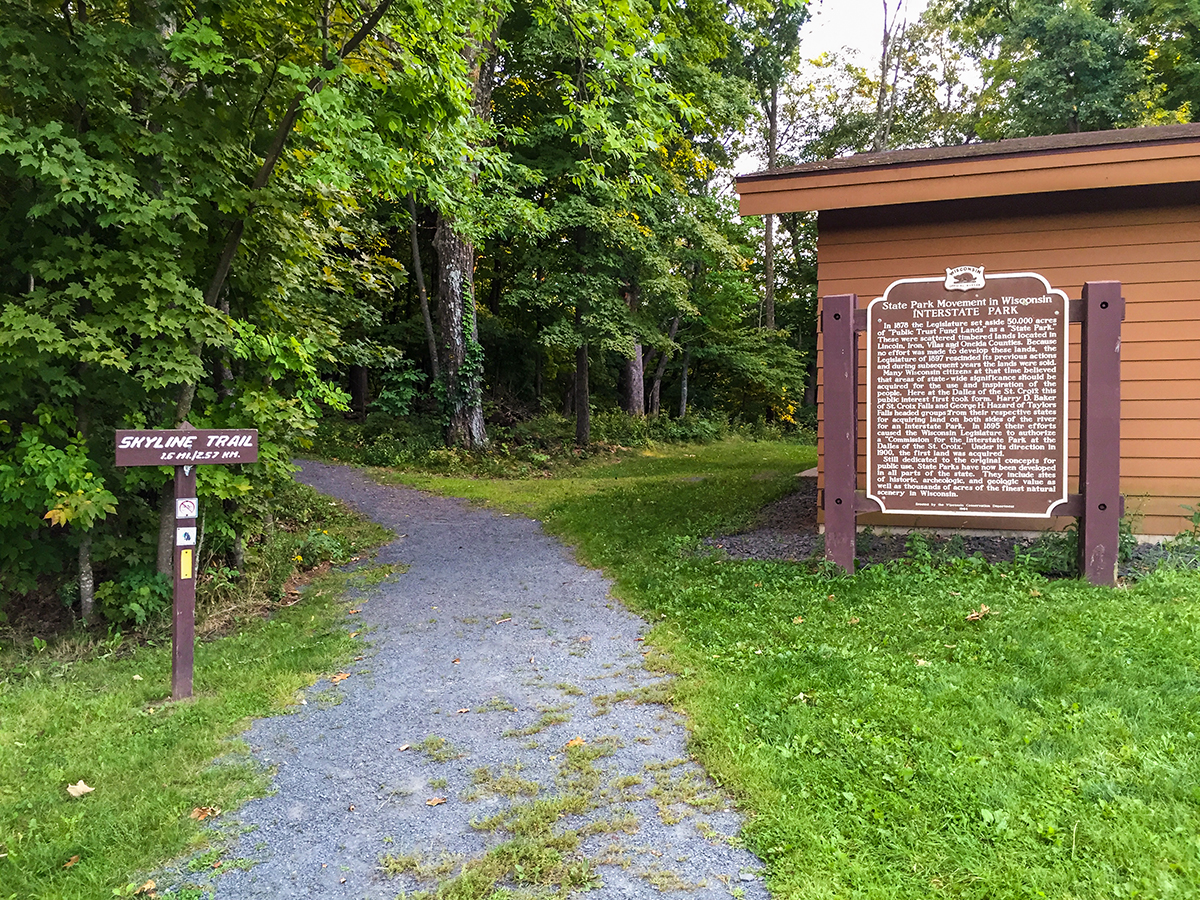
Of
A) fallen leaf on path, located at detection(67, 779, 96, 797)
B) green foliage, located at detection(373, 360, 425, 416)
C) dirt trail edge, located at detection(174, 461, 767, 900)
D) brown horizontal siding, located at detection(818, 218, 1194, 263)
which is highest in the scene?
brown horizontal siding, located at detection(818, 218, 1194, 263)

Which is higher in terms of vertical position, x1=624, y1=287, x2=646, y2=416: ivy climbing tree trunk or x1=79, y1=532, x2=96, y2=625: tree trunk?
x1=624, y1=287, x2=646, y2=416: ivy climbing tree trunk

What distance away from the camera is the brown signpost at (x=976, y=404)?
5551mm

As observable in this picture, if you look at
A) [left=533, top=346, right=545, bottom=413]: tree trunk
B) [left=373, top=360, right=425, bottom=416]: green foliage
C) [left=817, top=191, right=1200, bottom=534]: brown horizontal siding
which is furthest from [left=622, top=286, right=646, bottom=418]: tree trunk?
[left=817, top=191, right=1200, bottom=534]: brown horizontal siding

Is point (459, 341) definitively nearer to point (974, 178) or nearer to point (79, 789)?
point (974, 178)

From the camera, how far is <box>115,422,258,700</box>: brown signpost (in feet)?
14.4

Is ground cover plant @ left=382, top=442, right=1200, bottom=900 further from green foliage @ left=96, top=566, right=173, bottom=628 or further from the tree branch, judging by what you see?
the tree branch

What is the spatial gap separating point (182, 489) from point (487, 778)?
2.74m

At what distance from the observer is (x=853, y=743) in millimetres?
3393

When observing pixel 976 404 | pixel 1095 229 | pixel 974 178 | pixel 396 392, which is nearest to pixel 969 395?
pixel 976 404

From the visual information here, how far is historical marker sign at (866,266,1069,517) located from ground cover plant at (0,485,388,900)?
4.66m

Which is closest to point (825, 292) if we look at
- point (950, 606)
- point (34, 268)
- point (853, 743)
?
point (950, 606)

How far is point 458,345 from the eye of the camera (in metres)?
15.4

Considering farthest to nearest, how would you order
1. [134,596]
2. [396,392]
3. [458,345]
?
[396,392] → [458,345] → [134,596]

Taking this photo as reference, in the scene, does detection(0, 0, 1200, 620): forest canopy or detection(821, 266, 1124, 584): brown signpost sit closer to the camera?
detection(0, 0, 1200, 620): forest canopy
